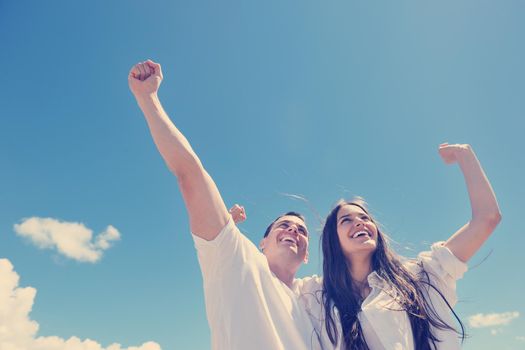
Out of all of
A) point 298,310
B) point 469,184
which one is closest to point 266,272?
point 298,310

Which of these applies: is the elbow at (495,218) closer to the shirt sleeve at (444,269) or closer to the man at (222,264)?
the shirt sleeve at (444,269)

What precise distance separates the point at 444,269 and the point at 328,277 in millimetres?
1541

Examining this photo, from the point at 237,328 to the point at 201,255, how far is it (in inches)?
30.9

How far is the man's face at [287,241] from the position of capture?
596 centimetres

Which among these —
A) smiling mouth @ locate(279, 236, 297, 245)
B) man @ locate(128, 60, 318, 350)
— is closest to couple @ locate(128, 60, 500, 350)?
man @ locate(128, 60, 318, 350)

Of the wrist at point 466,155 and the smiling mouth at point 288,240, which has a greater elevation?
the wrist at point 466,155

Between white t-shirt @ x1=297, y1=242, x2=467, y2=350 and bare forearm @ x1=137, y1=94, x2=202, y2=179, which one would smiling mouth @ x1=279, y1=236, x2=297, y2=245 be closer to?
white t-shirt @ x1=297, y1=242, x2=467, y2=350

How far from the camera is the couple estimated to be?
12.3 ft

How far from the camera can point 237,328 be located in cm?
371

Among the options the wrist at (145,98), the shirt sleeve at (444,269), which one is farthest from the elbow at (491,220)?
the wrist at (145,98)

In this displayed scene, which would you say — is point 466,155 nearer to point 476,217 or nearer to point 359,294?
point 476,217

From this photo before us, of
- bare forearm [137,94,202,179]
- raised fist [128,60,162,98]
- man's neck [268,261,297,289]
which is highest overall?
raised fist [128,60,162,98]

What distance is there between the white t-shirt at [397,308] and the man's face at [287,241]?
38.7 inches

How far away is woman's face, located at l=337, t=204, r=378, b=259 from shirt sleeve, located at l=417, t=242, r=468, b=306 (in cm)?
84
